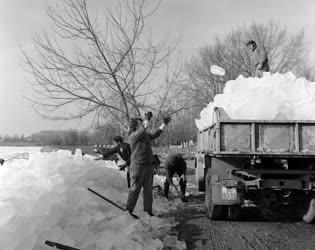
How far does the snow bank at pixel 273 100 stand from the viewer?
816cm

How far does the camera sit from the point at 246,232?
24.5 ft

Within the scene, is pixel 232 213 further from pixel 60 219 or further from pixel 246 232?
pixel 60 219

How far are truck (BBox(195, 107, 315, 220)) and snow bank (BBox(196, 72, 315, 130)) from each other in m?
0.38

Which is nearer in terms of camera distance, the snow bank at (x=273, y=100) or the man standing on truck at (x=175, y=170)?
the snow bank at (x=273, y=100)

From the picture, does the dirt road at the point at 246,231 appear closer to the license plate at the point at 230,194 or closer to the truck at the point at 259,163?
the truck at the point at 259,163

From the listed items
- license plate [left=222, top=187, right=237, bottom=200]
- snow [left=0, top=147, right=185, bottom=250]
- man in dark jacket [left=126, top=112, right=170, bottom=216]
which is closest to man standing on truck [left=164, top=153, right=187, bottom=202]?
snow [left=0, top=147, right=185, bottom=250]

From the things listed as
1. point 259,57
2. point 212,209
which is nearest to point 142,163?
point 212,209

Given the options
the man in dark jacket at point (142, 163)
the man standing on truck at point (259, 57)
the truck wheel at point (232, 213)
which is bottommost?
the truck wheel at point (232, 213)

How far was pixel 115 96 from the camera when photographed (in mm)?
14344

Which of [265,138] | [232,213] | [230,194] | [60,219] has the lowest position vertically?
[232,213]

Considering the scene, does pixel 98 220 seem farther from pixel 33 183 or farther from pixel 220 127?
pixel 220 127

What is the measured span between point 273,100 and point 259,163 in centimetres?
113

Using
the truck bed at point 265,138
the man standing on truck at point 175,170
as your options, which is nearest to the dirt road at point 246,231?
the truck bed at point 265,138

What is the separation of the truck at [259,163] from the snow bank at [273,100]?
1.25 feet
